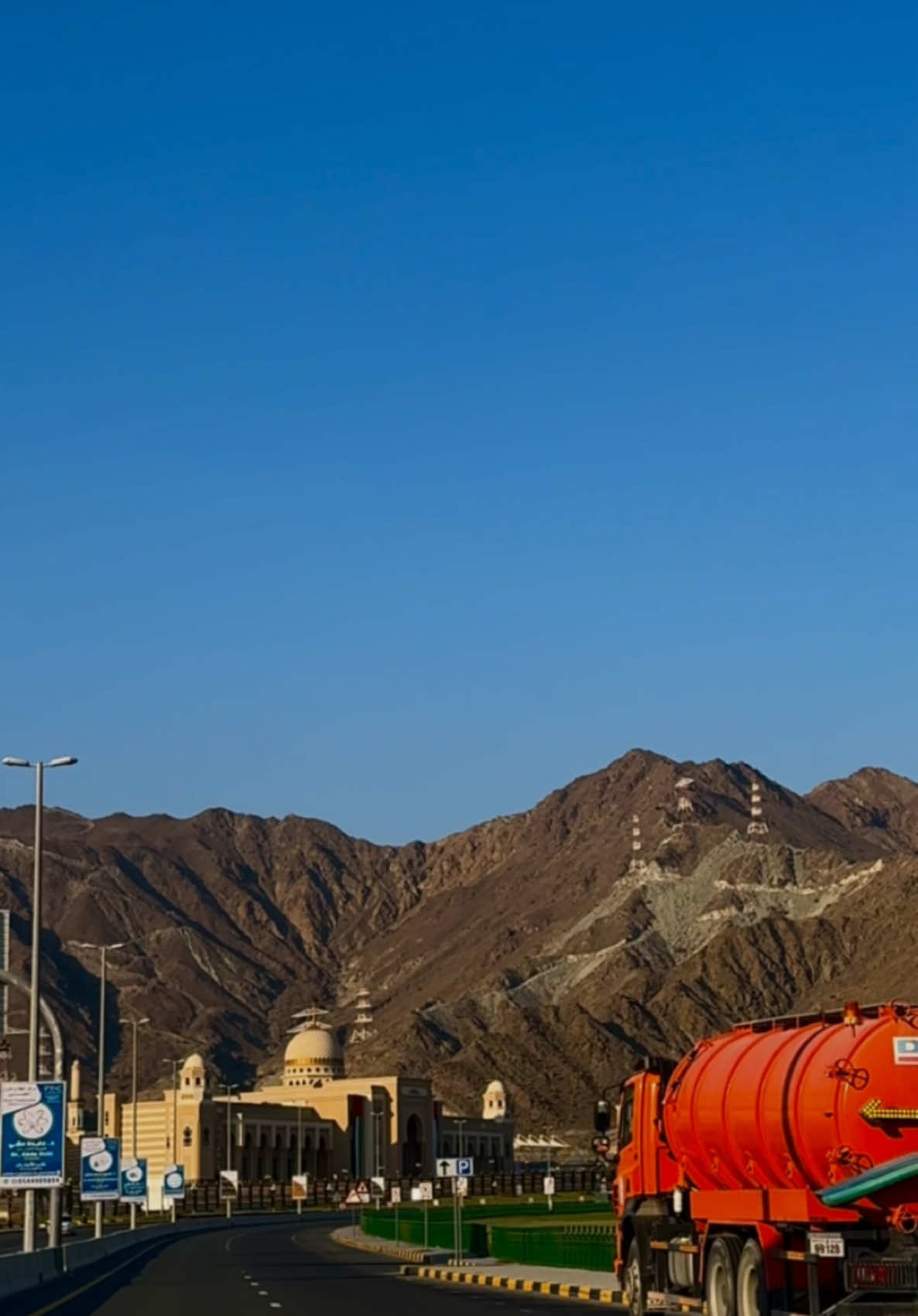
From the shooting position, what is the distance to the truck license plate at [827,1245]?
67.7 feet

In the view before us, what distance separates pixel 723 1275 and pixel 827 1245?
3495 mm

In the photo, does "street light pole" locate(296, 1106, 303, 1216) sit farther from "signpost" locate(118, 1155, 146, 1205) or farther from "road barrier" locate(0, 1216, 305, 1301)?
"signpost" locate(118, 1155, 146, 1205)

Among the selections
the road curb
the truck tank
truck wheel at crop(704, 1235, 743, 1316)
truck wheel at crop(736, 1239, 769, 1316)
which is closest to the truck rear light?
the truck tank

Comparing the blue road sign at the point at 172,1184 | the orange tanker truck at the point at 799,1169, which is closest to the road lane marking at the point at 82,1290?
the orange tanker truck at the point at 799,1169

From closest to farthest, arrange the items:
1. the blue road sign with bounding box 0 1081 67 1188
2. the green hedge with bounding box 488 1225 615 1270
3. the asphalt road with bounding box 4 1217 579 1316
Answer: the asphalt road with bounding box 4 1217 579 1316 < the blue road sign with bounding box 0 1081 67 1188 < the green hedge with bounding box 488 1225 615 1270

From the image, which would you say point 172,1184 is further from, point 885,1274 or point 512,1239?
point 885,1274

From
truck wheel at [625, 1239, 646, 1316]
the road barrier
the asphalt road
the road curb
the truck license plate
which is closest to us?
the truck license plate

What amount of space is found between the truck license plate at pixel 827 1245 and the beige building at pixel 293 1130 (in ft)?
509

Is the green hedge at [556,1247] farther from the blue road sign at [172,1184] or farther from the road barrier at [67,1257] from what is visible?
the blue road sign at [172,1184]

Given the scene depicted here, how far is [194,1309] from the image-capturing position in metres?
33.6

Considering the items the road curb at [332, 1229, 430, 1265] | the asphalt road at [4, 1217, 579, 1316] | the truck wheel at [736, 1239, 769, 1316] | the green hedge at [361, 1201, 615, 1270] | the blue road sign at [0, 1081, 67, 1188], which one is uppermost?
the blue road sign at [0, 1081, 67, 1188]

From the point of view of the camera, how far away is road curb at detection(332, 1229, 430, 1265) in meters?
60.4

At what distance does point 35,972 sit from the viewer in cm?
4941

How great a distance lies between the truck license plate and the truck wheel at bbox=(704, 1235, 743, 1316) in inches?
105
